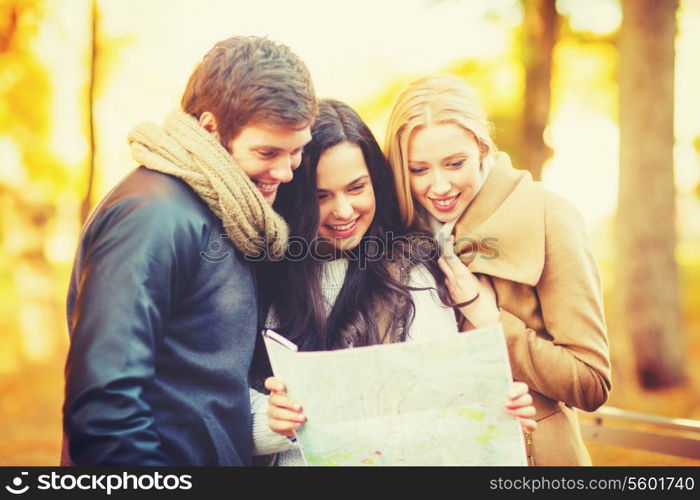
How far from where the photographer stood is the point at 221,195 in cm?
229

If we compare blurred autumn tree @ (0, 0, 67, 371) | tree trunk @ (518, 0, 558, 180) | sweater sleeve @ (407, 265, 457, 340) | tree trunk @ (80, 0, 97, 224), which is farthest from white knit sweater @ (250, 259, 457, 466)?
blurred autumn tree @ (0, 0, 67, 371)

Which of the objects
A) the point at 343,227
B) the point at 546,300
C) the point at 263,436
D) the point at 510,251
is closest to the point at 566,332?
the point at 546,300

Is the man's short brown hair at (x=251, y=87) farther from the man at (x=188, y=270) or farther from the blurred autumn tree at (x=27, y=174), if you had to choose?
the blurred autumn tree at (x=27, y=174)

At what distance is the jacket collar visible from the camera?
2703 mm

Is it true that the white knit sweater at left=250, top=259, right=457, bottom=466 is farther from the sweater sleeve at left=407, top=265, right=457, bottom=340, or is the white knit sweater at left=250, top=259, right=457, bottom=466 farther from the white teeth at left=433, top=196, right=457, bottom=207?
the white teeth at left=433, top=196, right=457, bottom=207

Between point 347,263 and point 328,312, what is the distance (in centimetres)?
26

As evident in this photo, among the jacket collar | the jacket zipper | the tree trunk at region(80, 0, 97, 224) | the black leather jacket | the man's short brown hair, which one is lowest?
the jacket zipper

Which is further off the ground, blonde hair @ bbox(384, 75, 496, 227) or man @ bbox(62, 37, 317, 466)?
blonde hair @ bbox(384, 75, 496, 227)

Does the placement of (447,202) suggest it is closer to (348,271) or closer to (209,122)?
(348,271)

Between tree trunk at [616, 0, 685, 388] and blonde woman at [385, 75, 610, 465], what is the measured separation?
4211mm

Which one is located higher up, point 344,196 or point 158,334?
point 344,196

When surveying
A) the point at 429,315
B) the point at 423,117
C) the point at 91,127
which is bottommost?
the point at 429,315

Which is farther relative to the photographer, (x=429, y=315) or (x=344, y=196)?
(x=344, y=196)

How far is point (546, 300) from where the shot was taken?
8.96ft
